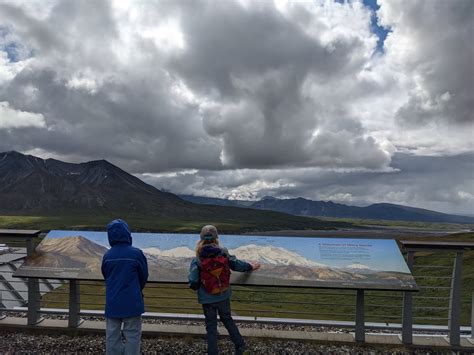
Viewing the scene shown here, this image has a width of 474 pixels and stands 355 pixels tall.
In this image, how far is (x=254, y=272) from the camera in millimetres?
8195

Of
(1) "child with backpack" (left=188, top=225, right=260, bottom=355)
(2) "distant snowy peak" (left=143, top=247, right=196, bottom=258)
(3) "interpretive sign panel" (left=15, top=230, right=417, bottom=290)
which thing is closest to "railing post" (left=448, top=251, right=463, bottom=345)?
(3) "interpretive sign panel" (left=15, top=230, right=417, bottom=290)

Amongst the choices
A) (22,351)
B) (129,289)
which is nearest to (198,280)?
(129,289)

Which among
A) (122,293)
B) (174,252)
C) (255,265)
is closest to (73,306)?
(174,252)

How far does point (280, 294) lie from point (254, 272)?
31576 mm

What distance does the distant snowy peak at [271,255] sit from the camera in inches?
329

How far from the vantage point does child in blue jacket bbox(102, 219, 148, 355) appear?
20.8 feet

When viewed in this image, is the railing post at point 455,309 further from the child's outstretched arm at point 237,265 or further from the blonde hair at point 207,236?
the blonde hair at point 207,236

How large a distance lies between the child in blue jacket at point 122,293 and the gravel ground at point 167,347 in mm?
1842

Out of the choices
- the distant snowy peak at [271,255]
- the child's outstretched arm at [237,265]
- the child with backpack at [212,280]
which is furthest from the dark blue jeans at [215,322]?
the distant snowy peak at [271,255]

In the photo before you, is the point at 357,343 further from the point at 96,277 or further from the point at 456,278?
the point at 96,277

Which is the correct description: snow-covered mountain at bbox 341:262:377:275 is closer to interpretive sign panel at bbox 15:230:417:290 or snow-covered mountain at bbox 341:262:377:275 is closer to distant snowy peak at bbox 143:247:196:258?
interpretive sign panel at bbox 15:230:417:290

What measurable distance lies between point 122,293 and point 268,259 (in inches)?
123

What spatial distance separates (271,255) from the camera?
28.0 ft

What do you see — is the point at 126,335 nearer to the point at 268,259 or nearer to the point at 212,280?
the point at 212,280
